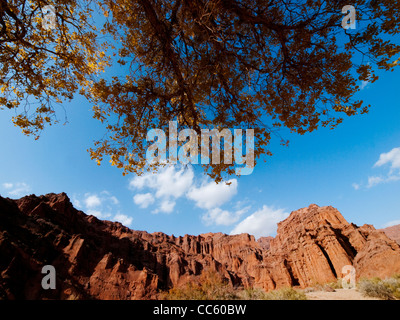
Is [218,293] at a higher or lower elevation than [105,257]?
lower

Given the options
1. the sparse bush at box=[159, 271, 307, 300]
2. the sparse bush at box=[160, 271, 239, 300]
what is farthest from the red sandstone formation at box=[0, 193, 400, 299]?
the sparse bush at box=[160, 271, 239, 300]

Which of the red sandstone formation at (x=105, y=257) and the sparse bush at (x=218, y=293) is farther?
the red sandstone formation at (x=105, y=257)

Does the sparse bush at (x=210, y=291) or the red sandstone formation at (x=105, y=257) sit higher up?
the red sandstone formation at (x=105, y=257)

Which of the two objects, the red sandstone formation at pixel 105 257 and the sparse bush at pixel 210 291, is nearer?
the sparse bush at pixel 210 291

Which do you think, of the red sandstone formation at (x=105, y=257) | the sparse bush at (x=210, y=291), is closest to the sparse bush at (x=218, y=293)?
the sparse bush at (x=210, y=291)

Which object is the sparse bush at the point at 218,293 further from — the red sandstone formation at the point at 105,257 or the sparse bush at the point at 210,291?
the red sandstone formation at the point at 105,257

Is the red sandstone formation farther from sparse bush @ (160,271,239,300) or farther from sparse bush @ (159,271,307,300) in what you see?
sparse bush @ (160,271,239,300)

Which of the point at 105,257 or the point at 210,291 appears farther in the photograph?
the point at 105,257

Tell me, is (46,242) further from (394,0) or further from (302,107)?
(394,0)

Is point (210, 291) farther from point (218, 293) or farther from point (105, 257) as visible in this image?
point (105, 257)

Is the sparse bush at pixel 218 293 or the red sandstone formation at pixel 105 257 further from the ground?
the red sandstone formation at pixel 105 257

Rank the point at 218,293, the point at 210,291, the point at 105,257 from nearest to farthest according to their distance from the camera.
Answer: the point at 218,293, the point at 210,291, the point at 105,257

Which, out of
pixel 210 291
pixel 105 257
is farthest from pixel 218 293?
pixel 105 257

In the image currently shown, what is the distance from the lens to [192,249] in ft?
345
